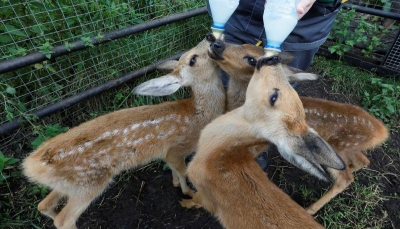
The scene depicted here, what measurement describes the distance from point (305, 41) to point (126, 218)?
2150 millimetres

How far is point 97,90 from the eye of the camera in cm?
313

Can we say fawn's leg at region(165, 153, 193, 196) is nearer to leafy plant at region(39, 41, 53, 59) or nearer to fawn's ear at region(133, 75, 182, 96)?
fawn's ear at region(133, 75, 182, 96)

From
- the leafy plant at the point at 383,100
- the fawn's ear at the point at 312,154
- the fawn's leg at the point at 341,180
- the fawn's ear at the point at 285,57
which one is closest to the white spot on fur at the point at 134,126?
the fawn's ear at the point at 312,154

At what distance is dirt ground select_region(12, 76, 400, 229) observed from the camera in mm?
2736

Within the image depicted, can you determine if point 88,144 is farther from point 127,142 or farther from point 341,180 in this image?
point 341,180

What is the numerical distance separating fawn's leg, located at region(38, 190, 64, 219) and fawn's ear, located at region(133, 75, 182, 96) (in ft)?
3.42

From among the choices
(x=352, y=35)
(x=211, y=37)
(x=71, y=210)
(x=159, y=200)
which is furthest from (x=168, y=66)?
(x=352, y=35)

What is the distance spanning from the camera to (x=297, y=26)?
7.95ft

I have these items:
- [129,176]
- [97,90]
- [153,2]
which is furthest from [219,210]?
[153,2]

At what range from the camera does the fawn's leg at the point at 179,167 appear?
2.75m

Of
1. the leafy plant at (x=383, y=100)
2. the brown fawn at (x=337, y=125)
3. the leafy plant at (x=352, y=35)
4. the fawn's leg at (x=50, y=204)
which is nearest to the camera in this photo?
the fawn's leg at (x=50, y=204)

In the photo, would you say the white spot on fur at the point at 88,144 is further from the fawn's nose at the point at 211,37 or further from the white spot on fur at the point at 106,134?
the fawn's nose at the point at 211,37

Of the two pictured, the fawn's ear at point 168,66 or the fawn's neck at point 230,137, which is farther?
the fawn's ear at point 168,66

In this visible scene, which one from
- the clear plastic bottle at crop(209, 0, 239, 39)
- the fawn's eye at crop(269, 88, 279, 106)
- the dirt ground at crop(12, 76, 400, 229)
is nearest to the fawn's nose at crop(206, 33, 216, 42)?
the clear plastic bottle at crop(209, 0, 239, 39)
